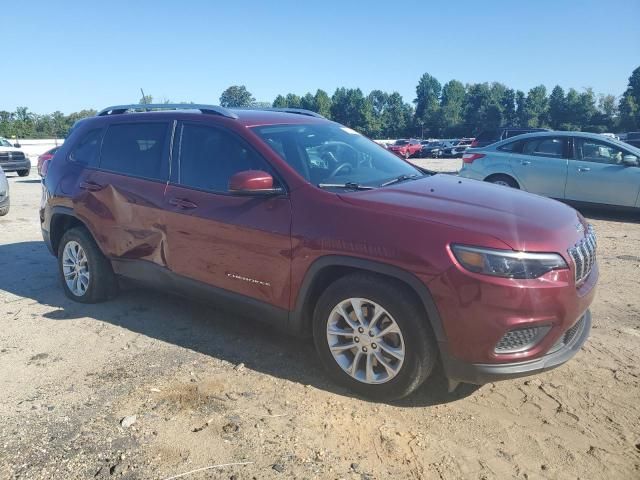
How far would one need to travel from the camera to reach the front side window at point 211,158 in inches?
152

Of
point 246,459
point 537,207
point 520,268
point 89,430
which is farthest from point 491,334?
point 89,430

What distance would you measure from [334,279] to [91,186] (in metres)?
2.67

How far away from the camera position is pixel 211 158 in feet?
13.3

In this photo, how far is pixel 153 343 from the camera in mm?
4176

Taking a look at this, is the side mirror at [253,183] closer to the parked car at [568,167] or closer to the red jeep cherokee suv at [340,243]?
the red jeep cherokee suv at [340,243]

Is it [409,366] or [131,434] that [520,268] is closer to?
[409,366]

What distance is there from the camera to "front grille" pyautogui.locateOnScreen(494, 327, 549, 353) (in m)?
2.88

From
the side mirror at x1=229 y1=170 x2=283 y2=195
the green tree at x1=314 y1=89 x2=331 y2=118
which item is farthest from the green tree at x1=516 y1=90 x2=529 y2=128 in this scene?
the side mirror at x1=229 y1=170 x2=283 y2=195

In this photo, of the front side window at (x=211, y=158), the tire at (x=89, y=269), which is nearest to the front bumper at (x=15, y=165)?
the tire at (x=89, y=269)

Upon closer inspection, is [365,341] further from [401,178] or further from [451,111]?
[451,111]

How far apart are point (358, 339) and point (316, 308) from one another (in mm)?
338

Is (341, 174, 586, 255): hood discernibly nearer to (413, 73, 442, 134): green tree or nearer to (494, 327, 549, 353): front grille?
(494, 327, 549, 353): front grille

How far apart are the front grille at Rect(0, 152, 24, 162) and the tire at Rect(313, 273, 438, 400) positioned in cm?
2022

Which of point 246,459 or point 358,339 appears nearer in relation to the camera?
point 246,459
